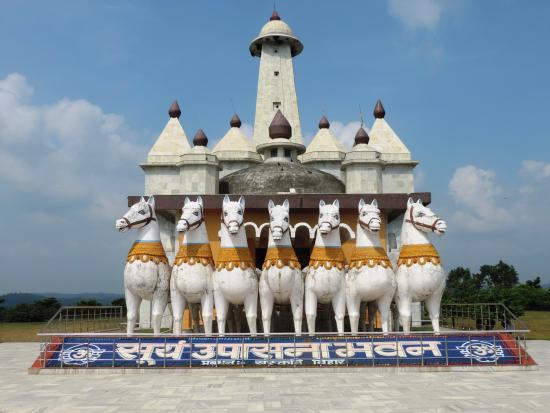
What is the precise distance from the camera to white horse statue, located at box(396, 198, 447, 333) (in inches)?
558

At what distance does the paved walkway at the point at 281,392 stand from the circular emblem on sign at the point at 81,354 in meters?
0.44

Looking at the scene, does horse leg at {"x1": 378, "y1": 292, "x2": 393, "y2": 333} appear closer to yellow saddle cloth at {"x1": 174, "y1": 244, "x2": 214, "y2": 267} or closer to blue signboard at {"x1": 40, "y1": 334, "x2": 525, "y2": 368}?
blue signboard at {"x1": 40, "y1": 334, "x2": 525, "y2": 368}

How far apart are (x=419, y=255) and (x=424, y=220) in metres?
1.00

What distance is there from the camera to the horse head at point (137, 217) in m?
14.7

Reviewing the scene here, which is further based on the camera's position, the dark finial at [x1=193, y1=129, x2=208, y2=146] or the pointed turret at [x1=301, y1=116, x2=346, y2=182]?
the pointed turret at [x1=301, y1=116, x2=346, y2=182]

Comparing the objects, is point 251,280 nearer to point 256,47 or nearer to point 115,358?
point 115,358

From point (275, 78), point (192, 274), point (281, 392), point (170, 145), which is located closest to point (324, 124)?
point (275, 78)

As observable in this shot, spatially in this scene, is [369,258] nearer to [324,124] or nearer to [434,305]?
[434,305]

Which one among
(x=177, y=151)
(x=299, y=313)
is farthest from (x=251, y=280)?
(x=177, y=151)

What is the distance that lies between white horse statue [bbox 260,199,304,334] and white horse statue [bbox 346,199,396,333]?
1.48m

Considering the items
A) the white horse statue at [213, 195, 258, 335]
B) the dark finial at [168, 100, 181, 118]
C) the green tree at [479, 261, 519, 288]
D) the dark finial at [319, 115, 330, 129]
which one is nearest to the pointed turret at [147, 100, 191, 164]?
the dark finial at [168, 100, 181, 118]

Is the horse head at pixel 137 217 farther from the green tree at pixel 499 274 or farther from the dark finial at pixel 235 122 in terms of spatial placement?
the green tree at pixel 499 274

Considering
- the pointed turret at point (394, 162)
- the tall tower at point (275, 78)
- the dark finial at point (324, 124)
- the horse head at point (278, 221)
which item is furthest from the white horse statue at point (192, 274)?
the dark finial at point (324, 124)

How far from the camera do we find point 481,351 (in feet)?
41.4
